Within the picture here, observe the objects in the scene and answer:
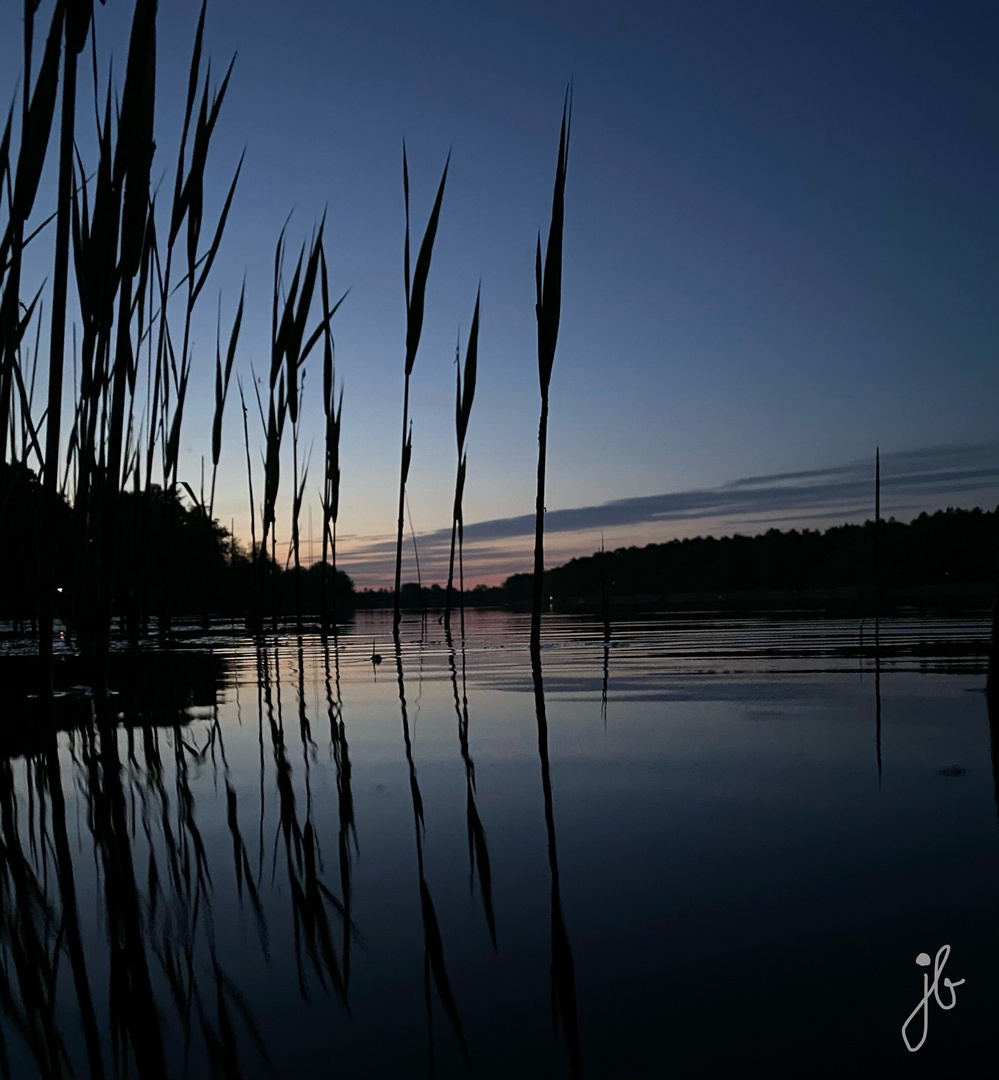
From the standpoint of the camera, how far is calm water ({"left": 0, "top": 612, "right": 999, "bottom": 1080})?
26.9 inches

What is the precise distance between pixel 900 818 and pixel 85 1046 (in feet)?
3.34

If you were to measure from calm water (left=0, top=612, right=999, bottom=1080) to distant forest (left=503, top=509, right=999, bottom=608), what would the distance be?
140 feet

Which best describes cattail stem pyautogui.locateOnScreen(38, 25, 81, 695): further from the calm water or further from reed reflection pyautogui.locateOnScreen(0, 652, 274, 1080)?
reed reflection pyautogui.locateOnScreen(0, 652, 274, 1080)

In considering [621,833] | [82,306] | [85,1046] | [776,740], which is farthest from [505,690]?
[85,1046]

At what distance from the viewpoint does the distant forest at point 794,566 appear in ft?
177

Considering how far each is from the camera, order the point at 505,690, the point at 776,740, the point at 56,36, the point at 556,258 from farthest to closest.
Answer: the point at 556,258 → the point at 505,690 → the point at 56,36 → the point at 776,740

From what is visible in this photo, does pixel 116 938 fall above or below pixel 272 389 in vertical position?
below

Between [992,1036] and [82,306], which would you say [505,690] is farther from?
[992,1036]

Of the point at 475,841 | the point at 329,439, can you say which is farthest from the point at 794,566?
the point at 475,841

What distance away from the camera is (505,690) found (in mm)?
3383

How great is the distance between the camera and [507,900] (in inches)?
39.0

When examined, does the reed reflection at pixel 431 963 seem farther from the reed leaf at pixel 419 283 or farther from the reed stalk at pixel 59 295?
the reed leaf at pixel 419 283

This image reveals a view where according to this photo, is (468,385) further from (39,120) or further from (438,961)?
(438,961)
